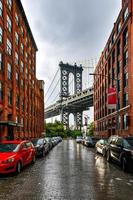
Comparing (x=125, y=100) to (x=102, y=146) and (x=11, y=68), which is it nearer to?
(x=11, y=68)

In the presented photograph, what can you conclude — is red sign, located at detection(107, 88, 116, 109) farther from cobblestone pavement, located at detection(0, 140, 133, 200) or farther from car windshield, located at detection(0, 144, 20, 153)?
cobblestone pavement, located at detection(0, 140, 133, 200)

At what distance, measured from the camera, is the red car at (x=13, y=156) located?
37.2ft

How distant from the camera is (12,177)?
1125 cm

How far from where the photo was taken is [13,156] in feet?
38.9

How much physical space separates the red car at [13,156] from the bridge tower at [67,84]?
11047 cm

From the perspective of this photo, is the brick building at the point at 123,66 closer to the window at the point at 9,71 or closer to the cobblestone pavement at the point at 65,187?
the window at the point at 9,71

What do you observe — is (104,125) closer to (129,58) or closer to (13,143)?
(129,58)

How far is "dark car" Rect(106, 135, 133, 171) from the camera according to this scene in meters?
13.0

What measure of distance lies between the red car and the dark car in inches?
187

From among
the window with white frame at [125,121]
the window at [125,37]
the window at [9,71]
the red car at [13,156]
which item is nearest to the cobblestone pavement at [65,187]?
the red car at [13,156]

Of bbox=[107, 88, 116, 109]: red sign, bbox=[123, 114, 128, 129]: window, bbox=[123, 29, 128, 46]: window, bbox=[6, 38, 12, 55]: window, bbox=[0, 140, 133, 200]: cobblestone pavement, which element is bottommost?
bbox=[0, 140, 133, 200]: cobblestone pavement

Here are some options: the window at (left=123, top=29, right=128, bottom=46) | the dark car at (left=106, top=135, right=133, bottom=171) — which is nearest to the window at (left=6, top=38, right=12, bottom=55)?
the window at (left=123, top=29, right=128, bottom=46)

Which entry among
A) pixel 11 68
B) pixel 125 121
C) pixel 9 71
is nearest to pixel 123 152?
pixel 9 71

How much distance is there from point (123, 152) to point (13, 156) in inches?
215
